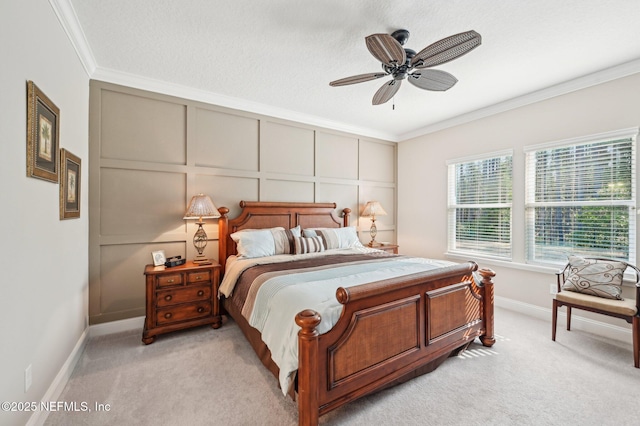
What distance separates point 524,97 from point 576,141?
83 centimetres

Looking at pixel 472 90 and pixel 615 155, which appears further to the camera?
pixel 472 90

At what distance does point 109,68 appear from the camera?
9.45 ft

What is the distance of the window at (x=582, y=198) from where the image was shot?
284 centimetres

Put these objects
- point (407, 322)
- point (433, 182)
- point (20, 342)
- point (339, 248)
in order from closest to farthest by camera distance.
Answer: point (20, 342)
point (407, 322)
point (339, 248)
point (433, 182)

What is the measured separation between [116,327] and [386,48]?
3.82 metres

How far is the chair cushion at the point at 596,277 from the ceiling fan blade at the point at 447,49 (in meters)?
2.56

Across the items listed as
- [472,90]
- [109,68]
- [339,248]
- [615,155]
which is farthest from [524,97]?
[109,68]

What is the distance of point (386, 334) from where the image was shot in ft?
6.12

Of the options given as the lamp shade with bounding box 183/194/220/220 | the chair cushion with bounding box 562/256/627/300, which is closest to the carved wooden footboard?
the chair cushion with bounding box 562/256/627/300

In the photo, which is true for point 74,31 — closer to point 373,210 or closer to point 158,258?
point 158,258

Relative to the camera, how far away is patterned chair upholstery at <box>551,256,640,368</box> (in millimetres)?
2348

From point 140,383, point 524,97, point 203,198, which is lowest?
point 140,383

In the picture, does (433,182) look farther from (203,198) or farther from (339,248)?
(203,198)

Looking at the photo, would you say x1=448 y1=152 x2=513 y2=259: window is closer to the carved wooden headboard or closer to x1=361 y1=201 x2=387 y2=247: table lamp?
x1=361 y1=201 x2=387 y2=247: table lamp
